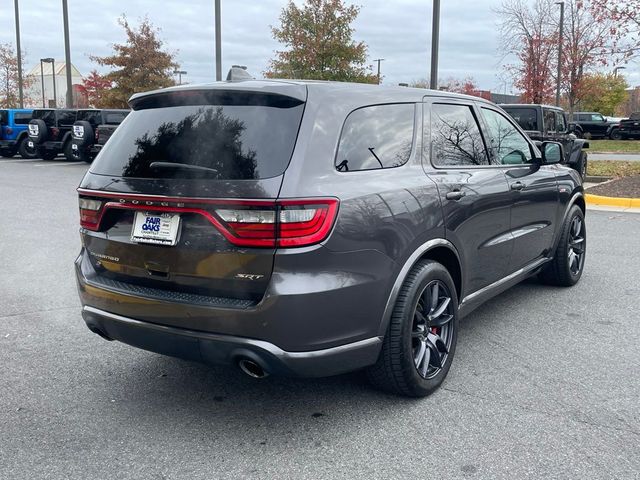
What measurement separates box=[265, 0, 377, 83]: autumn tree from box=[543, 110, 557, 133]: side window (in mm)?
11308

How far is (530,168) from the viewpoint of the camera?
489cm

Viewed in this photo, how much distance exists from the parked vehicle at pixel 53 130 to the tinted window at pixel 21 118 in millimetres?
1649

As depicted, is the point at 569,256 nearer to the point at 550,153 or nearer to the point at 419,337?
the point at 550,153

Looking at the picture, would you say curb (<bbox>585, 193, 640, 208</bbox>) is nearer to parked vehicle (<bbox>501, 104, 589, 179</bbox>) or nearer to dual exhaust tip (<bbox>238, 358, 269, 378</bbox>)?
parked vehicle (<bbox>501, 104, 589, 179</bbox>)

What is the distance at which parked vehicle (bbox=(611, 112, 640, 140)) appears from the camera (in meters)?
34.8

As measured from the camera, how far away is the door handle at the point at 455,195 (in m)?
3.74

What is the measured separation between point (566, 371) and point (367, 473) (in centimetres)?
172

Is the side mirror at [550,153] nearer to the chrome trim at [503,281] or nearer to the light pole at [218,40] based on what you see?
the chrome trim at [503,281]

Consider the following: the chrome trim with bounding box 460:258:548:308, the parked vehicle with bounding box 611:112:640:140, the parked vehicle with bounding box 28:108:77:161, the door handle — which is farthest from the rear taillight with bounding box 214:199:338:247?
the parked vehicle with bounding box 611:112:640:140

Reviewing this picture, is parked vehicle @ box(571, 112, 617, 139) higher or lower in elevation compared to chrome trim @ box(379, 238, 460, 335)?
higher

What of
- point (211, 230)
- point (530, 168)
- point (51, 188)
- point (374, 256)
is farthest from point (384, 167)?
point (51, 188)

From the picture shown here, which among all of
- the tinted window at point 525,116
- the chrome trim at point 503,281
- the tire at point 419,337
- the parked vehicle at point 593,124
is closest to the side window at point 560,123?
the tinted window at point 525,116

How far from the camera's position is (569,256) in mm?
5836

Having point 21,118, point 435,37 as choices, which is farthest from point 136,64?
point 435,37
